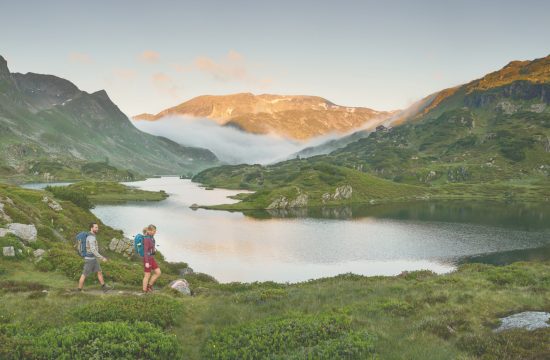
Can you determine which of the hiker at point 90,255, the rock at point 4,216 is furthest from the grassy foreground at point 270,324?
the rock at point 4,216

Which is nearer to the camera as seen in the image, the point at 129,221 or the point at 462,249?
the point at 462,249

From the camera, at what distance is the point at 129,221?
146625 mm

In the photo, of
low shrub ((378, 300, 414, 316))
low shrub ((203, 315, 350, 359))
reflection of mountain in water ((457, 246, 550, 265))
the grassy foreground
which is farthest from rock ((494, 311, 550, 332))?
reflection of mountain in water ((457, 246, 550, 265))

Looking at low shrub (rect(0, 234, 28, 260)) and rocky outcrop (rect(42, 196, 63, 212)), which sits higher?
rocky outcrop (rect(42, 196, 63, 212))

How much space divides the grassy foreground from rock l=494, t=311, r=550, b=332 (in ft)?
2.34

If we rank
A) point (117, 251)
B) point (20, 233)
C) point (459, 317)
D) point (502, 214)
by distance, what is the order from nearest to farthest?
point (459, 317) → point (20, 233) → point (117, 251) → point (502, 214)

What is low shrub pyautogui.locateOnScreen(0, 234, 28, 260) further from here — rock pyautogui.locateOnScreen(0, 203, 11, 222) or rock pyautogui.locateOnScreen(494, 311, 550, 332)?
rock pyautogui.locateOnScreen(494, 311, 550, 332)

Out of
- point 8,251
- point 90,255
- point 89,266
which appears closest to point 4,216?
point 8,251

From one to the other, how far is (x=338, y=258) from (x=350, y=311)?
78.1 m

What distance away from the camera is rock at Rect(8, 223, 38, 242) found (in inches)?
1350

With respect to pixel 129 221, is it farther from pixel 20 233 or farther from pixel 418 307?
pixel 418 307

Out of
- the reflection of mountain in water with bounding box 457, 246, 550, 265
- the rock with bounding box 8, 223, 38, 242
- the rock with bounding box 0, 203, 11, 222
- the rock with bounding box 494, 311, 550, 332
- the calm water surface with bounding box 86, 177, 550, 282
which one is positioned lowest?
the reflection of mountain in water with bounding box 457, 246, 550, 265

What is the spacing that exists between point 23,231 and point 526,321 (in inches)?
1570

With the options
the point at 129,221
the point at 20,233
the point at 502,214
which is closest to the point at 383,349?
the point at 20,233
